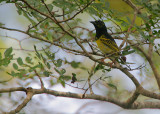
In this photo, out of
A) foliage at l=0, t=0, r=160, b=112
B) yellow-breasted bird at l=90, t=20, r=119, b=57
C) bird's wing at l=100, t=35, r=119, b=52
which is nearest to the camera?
foliage at l=0, t=0, r=160, b=112

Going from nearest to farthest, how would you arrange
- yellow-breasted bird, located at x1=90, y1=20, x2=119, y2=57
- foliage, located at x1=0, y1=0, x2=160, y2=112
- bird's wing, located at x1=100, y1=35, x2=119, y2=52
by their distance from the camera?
foliage, located at x1=0, y1=0, x2=160, y2=112, bird's wing, located at x1=100, y1=35, x2=119, y2=52, yellow-breasted bird, located at x1=90, y1=20, x2=119, y2=57

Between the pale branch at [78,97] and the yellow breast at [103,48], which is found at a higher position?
the yellow breast at [103,48]

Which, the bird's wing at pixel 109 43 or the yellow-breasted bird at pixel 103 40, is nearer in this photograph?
the bird's wing at pixel 109 43

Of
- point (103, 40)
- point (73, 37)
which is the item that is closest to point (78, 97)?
point (73, 37)

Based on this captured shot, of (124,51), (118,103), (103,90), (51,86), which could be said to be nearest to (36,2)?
(124,51)

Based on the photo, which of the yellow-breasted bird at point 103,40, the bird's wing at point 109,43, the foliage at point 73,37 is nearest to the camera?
the foliage at point 73,37

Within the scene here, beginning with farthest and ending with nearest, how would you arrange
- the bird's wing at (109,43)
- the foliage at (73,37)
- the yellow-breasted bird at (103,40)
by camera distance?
the yellow-breasted bird at (103,40) → the bird's wing at (109,43) → the foliage at (73,37)

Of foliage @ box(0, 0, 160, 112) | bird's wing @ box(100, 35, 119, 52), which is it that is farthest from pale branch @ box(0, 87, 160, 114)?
bird's wing @ box(100, 35, 119, 52)

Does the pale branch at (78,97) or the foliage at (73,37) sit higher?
the foliage at (73,37)

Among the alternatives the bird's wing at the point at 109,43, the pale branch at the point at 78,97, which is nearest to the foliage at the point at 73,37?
the pale branch at the point at 78,97

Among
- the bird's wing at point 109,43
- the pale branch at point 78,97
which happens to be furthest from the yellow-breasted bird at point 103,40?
the pale branch at point 78,97

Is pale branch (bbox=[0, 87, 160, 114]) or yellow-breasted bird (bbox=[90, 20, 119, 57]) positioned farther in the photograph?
yellow-breasted bird (bbox=[90, 20, 119, 57])

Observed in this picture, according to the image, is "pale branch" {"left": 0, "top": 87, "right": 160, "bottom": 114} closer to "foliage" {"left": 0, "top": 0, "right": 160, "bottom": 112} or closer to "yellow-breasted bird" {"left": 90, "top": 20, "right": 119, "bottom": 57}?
"foliage" {"left": 0, "top": 0, "right": 160, "bottom": 112}

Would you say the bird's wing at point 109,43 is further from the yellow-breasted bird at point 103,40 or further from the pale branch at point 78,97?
the pale branch at point 78,97
